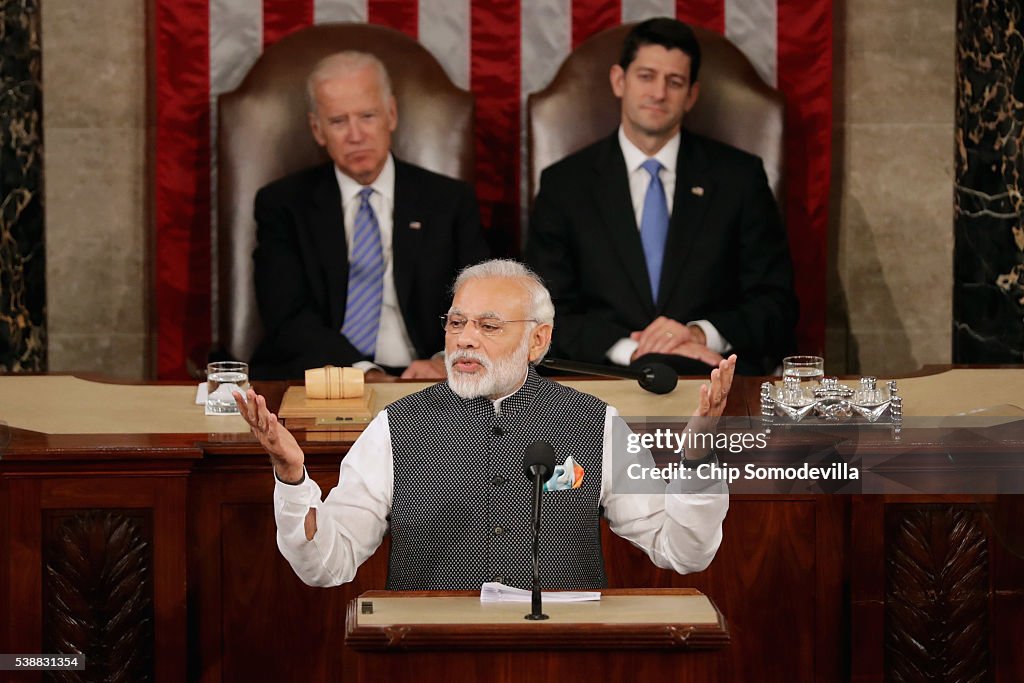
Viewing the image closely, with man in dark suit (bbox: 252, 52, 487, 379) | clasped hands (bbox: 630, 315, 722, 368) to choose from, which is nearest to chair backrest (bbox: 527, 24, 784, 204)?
man in dark suit (bbox: 252, 52, 487, 379)

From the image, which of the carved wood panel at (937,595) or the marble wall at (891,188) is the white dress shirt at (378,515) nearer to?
the carved wood panel at (937,595)

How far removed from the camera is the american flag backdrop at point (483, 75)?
235 inches

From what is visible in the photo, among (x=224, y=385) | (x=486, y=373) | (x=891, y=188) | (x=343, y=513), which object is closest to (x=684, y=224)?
(x=891, y=188)

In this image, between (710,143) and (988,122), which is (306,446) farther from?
(988,122)

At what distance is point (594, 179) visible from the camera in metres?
5.54

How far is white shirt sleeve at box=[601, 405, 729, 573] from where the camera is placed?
2.83m

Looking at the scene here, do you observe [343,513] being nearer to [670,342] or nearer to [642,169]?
[670,342]

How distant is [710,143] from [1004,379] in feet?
5.18

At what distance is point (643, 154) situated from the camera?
5609 millimetres

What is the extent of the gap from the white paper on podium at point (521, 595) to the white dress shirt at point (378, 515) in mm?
311

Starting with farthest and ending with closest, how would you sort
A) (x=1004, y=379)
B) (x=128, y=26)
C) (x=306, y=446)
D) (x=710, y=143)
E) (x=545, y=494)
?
1. (x=128, y=26)
2. (x=710, y=143)
3. (x=1004, y=379)
4. (x=306, y=446)
5. (x=545, y=494)

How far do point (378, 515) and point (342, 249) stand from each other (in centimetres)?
259

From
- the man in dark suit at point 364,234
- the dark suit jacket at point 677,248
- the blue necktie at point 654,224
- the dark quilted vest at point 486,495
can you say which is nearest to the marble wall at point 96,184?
the man in dark suit at point 364,234

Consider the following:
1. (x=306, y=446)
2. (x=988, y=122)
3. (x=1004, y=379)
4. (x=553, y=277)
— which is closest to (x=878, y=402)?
(x=1004, y=379)
